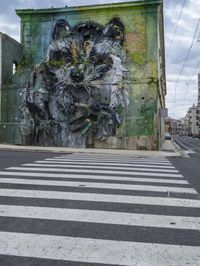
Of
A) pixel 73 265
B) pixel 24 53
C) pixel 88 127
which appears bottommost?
pixel 73 265

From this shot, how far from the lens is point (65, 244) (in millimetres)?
4348

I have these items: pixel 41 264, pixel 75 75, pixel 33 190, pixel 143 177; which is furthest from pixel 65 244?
pixel 75 75

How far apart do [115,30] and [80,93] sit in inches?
205

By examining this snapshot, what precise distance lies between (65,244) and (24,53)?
25.6 m

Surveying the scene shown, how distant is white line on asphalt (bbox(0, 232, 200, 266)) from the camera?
153 inches

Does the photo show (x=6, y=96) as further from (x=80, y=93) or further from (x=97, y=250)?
(x=97, y=250)

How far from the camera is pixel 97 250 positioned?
13.7 ft

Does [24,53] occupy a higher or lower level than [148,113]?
higher

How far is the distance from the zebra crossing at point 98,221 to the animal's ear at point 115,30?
18.2 metres

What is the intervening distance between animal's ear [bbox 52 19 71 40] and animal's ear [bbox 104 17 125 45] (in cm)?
305

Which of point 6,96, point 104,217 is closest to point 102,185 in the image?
point 104,217

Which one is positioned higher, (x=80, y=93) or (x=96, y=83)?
(x=96, y=83)

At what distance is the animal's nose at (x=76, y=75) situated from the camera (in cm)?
2498

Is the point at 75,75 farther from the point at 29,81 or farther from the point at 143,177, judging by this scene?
the point at 143,177
